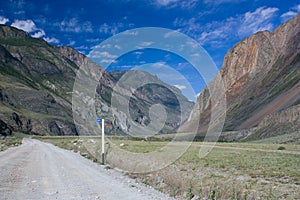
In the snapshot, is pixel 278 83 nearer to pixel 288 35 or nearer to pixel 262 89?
pixel 262 89

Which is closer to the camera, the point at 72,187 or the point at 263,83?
the point at 72,187

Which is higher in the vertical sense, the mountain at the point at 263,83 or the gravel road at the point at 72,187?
the mountain at the point at 263,83

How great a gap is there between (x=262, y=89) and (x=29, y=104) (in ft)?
420

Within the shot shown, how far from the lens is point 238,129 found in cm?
11225

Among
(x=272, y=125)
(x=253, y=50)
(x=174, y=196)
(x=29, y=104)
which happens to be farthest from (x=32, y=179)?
(x=29, y=104)

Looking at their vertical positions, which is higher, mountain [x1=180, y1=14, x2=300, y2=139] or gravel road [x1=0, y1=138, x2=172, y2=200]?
mountain [x1=180, y1=14, x2=300, y2=139]

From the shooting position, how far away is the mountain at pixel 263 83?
9428 centimetres

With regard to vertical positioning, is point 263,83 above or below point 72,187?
above

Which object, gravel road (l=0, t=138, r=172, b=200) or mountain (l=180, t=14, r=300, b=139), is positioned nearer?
gravel road (l=0, t=138, r=172, b=200)

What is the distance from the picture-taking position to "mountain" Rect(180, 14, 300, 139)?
94.3 meters

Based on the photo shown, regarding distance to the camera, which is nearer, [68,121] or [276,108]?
[276,108]

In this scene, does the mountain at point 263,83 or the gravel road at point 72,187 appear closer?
the gravel road at point 72,187

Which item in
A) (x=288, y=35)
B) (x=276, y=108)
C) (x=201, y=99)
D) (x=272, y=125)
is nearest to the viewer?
(x=272, y=125)

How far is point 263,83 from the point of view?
429 ft
